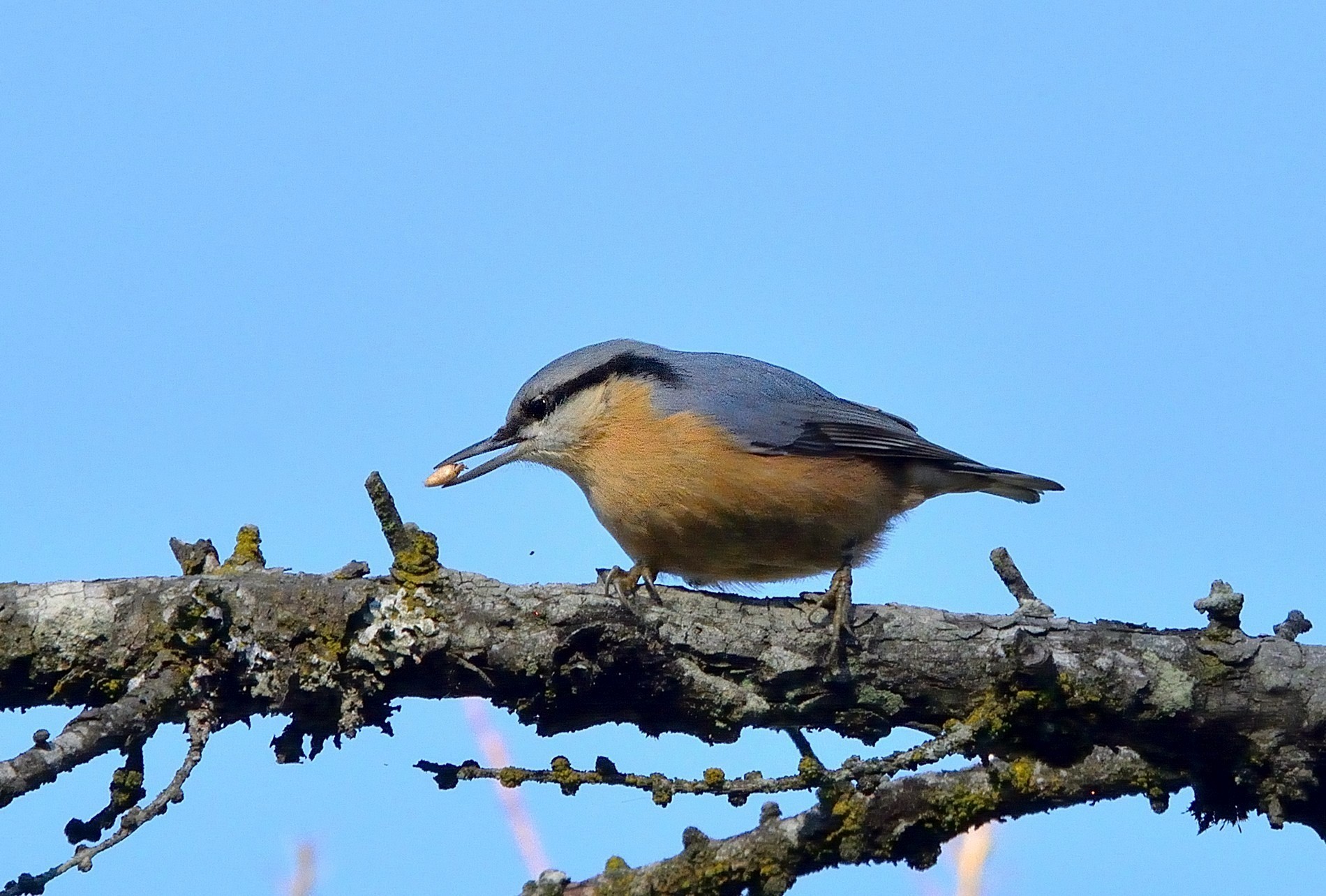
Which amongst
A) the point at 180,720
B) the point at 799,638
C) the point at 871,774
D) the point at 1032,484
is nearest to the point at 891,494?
the point at 1032,484

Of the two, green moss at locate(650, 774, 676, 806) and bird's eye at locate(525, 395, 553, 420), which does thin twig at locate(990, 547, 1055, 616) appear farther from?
bird's eye at locate(525, 395, 553, 420)

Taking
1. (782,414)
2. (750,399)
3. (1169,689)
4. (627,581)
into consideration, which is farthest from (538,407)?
(1169,689)

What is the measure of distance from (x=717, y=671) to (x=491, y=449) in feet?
5.83

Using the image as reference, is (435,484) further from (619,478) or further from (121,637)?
(121,637)

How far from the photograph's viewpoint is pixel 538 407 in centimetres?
470

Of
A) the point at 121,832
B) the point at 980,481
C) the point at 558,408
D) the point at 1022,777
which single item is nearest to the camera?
the point at 121,832

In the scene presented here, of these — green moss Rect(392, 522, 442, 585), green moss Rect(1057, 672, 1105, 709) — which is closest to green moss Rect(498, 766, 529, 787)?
green moss Rect(392, 522, 442, 585)

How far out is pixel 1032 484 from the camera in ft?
16.7

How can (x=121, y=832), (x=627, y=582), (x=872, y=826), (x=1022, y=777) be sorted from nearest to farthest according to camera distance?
(x=121, y=832) < (x=872, y=826) < (x=1022, y=777) < (x=627, y=582)

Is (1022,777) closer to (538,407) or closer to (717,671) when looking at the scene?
(717,671)

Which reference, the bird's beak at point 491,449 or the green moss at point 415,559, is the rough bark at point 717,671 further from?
the bird's beak at point 491,449

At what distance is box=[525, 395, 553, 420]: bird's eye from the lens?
469cm

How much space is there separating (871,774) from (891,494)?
2.12 m

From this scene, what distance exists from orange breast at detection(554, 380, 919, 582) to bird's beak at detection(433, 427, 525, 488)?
1.31 feet
